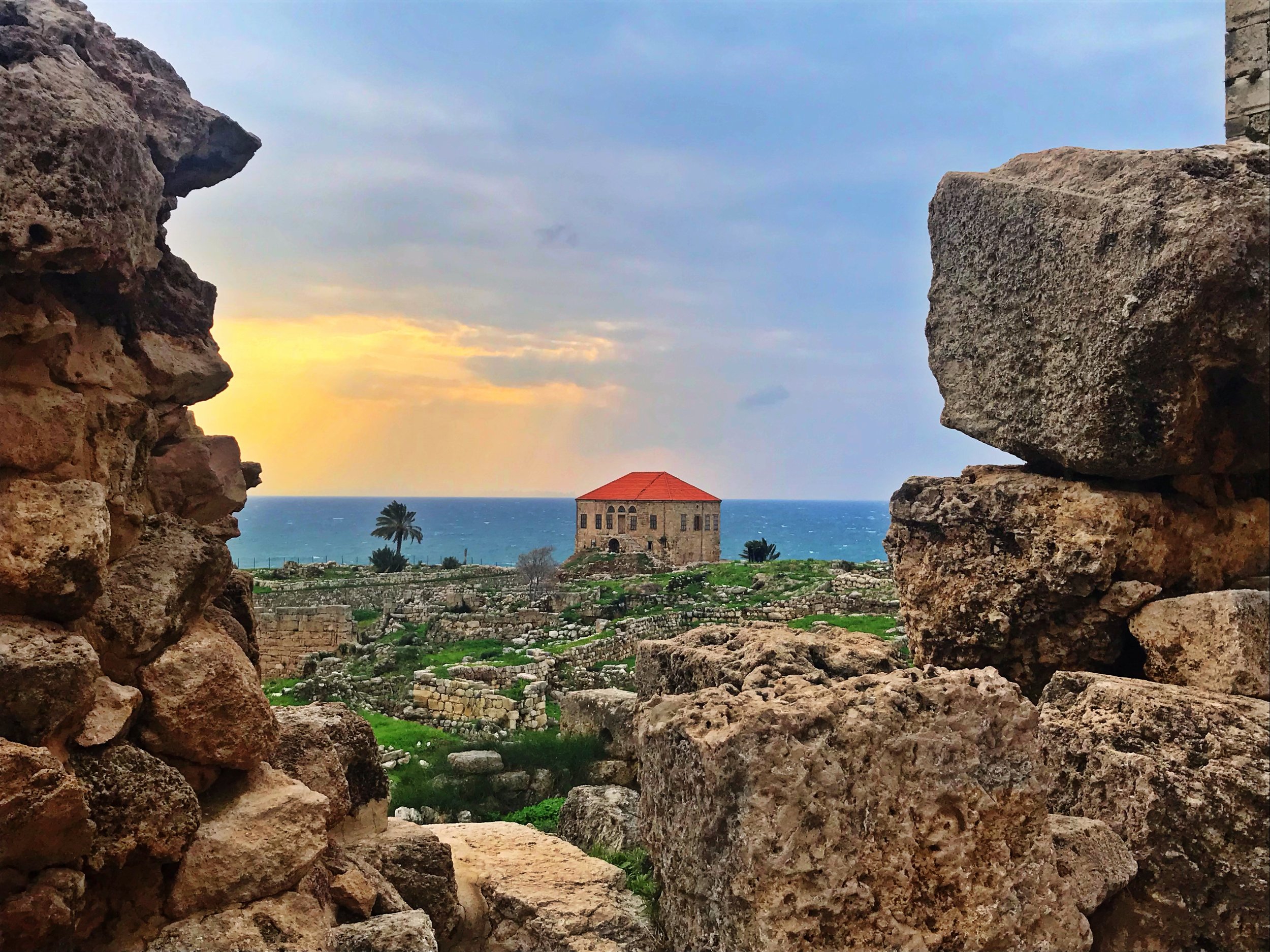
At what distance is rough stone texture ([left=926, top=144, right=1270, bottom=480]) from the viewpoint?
4.20 metres

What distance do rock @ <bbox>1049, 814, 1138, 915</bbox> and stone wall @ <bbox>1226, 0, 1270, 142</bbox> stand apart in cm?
423

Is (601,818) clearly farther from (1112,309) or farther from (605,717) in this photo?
(605,717)

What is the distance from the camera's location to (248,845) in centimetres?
389

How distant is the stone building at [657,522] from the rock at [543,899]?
65382mm

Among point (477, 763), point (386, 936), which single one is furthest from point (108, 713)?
point (477, 763)

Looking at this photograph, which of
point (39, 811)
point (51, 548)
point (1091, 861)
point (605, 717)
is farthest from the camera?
point (605, 717)

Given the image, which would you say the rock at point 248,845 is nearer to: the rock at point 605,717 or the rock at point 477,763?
the rock at point 605,717

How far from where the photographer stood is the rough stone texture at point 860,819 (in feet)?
11.2

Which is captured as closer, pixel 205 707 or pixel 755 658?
pixel 205 707

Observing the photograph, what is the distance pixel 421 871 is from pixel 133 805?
1.94 meters

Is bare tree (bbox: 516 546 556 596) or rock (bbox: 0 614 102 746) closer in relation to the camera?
rock (bbox: 0 614 102 746)

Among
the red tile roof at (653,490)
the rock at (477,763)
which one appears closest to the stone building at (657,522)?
the red tile roof at (653,490)

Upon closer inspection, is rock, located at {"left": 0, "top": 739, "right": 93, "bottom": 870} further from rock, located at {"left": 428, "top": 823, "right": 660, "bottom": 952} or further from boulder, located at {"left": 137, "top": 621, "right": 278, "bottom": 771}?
rock, located at {"left": 428, "top": 823, "right": 660, "bottom": 952}

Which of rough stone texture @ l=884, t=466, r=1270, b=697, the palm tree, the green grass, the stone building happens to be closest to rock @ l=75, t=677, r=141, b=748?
rough stone texture @ l=884, t=466, r=1270, b=697
